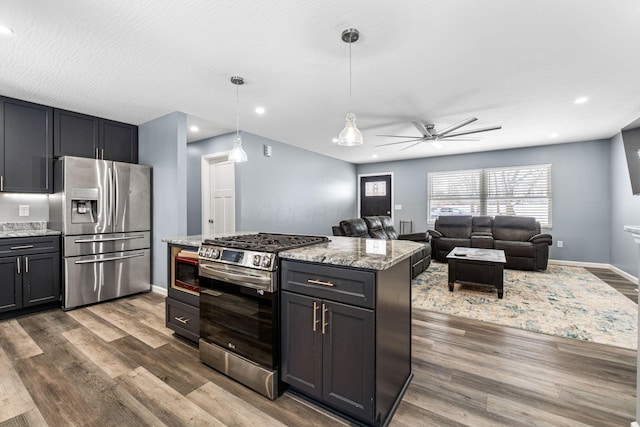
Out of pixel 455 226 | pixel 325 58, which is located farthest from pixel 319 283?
pixel 455 226

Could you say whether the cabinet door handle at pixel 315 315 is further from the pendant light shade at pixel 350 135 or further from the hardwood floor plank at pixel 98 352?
the hardwood floor plank at pixel 98 352

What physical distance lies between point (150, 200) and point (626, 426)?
194 inches

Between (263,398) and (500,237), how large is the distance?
224 inches

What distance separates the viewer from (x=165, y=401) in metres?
1.72

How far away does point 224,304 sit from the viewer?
1965 millimetres

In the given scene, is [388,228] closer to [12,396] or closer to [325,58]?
[325,58]

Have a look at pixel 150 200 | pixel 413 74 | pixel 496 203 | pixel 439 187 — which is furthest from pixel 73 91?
pixel 496 203

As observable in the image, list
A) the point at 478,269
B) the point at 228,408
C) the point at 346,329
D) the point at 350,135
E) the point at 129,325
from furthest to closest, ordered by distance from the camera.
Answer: the point at 478,269
the point at 129,325
the point at 350,135
the point at 228,408
the point at 346,329

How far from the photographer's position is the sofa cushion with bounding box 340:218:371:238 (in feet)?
16.0

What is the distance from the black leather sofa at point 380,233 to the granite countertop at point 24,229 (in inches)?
152

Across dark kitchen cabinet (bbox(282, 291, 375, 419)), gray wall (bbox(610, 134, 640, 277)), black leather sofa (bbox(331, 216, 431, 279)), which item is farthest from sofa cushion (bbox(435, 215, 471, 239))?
dark kitchen cabinet (bbox(282, 291, 375, 419))

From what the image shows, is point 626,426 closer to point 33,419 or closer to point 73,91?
point 33,419

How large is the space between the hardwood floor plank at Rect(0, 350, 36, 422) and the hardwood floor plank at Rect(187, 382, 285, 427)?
3.09ft

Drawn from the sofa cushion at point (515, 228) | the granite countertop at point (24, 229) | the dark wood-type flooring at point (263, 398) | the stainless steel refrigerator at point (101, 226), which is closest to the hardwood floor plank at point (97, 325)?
the dark wood-type flooring at point (263, 398)
